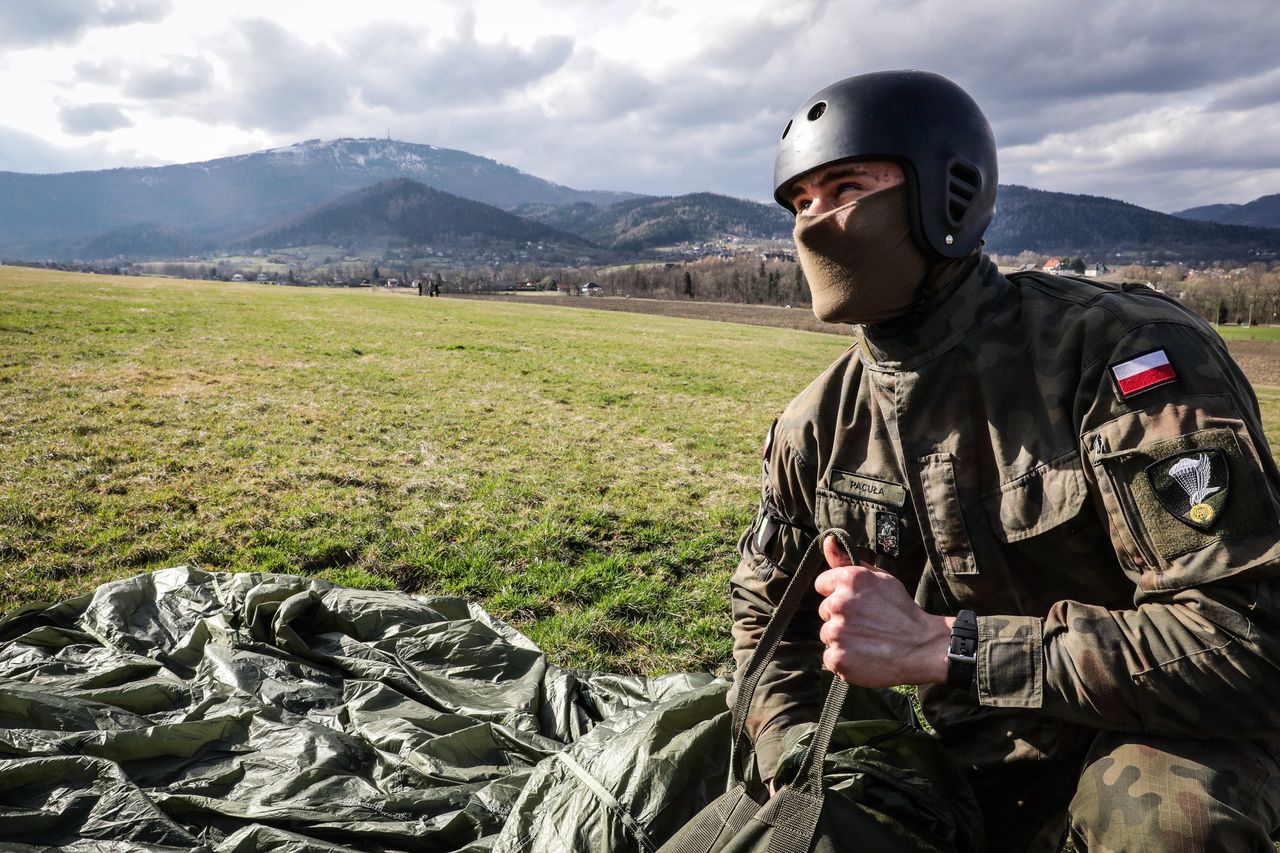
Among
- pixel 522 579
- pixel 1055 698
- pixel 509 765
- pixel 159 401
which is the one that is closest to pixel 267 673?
pixel 509 765

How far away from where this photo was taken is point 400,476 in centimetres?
817

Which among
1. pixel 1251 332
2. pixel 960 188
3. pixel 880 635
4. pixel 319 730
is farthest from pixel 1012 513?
pixel 1251 332

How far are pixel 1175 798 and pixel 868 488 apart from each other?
1074mm

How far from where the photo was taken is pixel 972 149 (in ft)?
8.16

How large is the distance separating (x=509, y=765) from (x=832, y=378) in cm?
220

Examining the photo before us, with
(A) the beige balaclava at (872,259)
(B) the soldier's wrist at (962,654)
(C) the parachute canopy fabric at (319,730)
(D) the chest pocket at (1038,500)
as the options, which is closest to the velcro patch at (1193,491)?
(D) the chest pocket at (1038,500)

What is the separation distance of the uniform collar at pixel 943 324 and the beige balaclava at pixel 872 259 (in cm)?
6

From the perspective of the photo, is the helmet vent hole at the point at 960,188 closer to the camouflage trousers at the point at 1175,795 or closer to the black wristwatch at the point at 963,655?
the black wristwatch at the point at 963,655

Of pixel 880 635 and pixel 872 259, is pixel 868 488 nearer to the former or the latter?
pixel 880 635

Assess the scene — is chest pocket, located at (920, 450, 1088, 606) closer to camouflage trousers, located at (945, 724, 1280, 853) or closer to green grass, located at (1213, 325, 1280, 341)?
camouflage trousers, located at (945, 724, 1280, 853)

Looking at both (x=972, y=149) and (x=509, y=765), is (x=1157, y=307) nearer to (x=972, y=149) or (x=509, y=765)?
(x=972, y=149)

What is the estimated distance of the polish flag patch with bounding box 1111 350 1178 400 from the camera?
181 centimetres

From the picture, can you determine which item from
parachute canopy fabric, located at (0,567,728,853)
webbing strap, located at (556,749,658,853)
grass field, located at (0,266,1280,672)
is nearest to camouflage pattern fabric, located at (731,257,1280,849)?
webbing strap, located at (556,749,658,853)

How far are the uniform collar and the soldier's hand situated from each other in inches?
30.0
